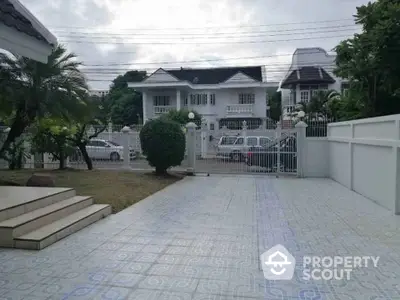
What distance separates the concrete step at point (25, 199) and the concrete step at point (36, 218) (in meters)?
0.07

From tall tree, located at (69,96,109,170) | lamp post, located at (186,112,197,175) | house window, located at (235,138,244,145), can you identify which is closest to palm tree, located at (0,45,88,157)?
tall tree, located at (69,96,109,170)

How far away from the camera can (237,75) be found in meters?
30.2

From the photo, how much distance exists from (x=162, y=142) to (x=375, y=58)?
6789 mm

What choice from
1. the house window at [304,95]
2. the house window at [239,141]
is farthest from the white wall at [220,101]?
the house window at [239,141]

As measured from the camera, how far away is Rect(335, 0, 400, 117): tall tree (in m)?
9.27

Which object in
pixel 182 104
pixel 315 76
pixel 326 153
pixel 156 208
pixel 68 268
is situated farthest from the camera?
pixel 182 104

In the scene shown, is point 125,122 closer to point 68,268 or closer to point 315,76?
point 315,76

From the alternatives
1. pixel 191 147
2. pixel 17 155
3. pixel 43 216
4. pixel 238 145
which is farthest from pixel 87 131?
pixel 43 216

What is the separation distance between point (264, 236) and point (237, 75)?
26.1 meters

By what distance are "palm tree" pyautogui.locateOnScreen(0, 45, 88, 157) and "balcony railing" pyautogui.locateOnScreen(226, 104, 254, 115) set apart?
2155 cm

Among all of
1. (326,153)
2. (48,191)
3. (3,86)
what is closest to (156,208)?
(48,191)

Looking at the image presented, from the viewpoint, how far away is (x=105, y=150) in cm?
1545

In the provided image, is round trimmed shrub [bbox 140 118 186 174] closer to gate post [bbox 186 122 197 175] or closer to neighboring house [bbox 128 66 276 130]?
gate post [bbox 186 122 197 175]

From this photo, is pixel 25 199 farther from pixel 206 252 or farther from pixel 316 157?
pixel 316 157
